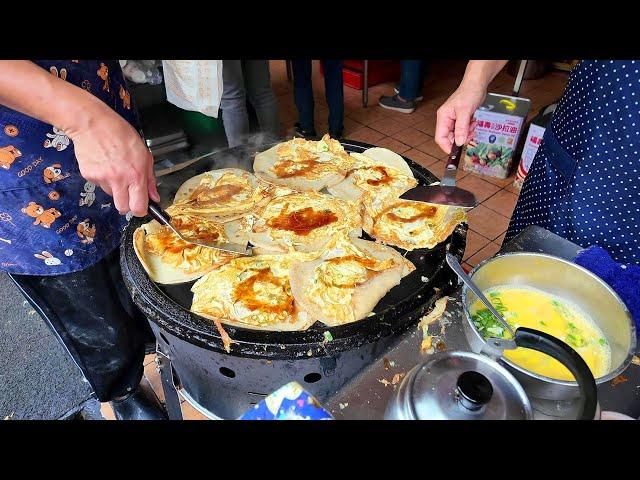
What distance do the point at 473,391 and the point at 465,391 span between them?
0.02 m

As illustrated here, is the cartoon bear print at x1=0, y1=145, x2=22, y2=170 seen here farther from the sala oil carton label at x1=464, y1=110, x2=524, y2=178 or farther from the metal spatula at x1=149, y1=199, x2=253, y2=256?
the sala oil carton label at x1=464, y1=110, x2=524, y2=178

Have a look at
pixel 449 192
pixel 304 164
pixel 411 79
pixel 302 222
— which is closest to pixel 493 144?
pixel 411 79

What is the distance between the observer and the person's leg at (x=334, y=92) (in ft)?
15.8

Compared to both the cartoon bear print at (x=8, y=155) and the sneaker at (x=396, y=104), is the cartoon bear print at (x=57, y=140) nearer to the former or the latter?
the cartoon bear print at (x=8, y=155)

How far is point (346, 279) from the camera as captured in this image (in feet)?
5.38

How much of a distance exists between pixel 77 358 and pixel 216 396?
2.81 feet

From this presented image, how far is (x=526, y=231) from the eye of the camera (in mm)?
1728

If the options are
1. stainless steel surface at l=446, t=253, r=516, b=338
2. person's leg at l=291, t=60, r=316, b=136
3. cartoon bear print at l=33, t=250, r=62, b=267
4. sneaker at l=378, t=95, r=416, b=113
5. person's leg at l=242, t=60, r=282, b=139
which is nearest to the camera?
stainless steel surface at l=446, t=253, r=516, b=338

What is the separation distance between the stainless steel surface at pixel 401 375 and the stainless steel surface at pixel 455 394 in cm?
22

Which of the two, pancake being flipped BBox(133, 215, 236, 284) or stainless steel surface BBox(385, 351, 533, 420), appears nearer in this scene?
stainless steel surface BBox(385, 351, 533, 420)

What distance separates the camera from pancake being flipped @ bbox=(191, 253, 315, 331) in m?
1.53

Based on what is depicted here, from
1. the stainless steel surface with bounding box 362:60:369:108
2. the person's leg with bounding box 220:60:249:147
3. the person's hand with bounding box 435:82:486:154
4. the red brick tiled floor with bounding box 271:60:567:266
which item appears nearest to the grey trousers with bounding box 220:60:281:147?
the person's leg with bounding box 220:60:249:147

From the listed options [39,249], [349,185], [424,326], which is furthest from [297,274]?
[39,249]
